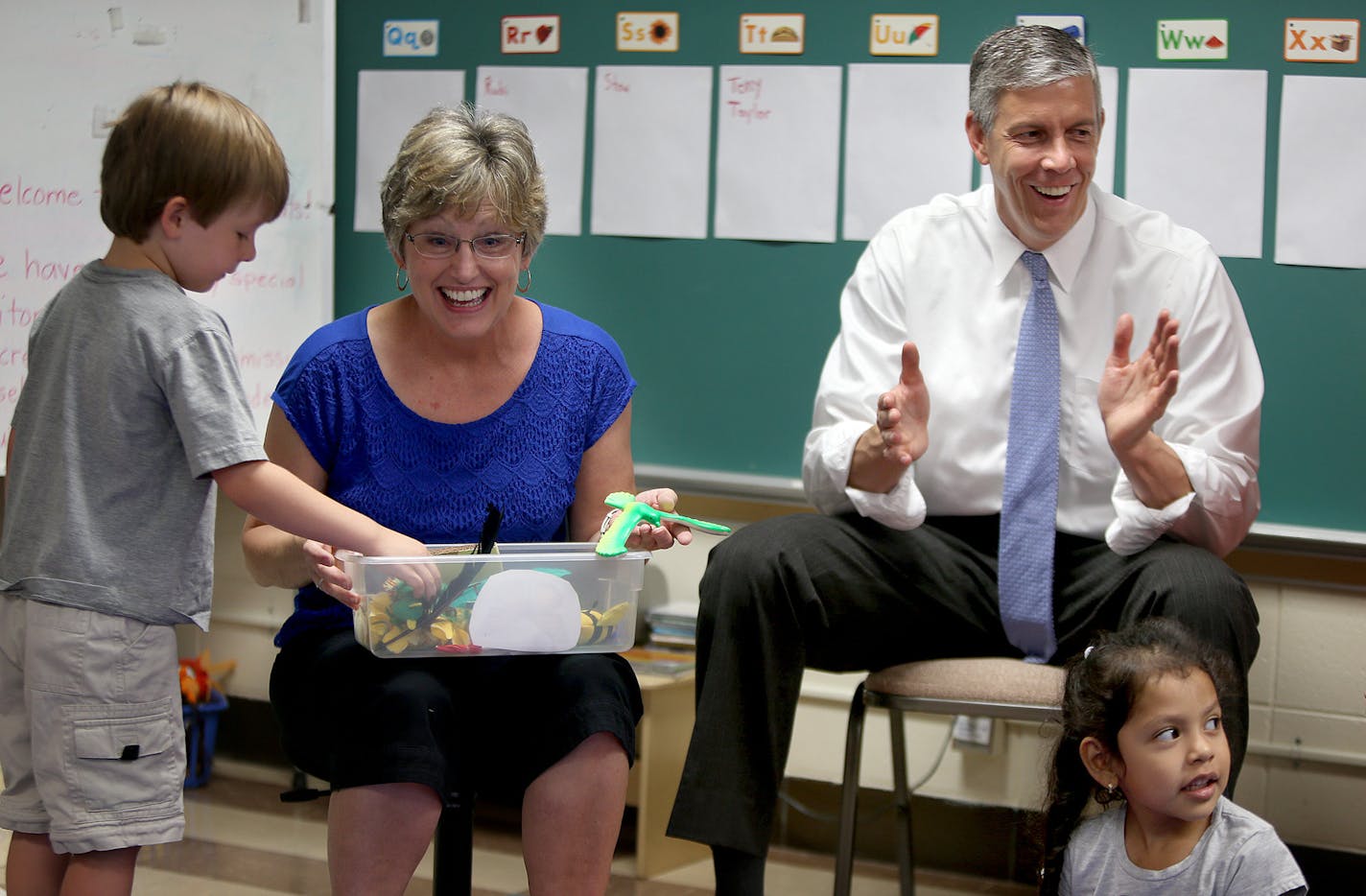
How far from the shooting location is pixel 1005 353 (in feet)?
7.16

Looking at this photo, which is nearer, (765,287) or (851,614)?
(851,614)

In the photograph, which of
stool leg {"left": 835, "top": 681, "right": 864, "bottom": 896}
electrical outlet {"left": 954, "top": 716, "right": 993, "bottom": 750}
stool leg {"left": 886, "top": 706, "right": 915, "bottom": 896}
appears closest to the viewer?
stool leg {"left": 835, "top": 681, "right": 864, "bottom": 896}

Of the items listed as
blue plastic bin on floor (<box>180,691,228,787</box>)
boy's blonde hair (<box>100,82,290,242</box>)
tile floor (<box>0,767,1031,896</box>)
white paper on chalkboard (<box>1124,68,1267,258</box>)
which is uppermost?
white paper on chalkboard (<box>1124,68,1267,258</box>)

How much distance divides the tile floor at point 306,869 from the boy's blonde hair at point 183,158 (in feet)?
4.62

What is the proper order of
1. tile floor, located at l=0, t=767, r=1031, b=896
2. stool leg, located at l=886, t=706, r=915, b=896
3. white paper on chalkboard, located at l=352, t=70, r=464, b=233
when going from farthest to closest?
1. white paper on chalkboard, located at l=352, t=70, r=464, b=233
2. tile floor, located at l=0, t=767, r=1031, b=896
3. stool leg, located at l=886, t=706, r=915, b=896

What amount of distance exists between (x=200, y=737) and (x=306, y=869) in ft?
2.10

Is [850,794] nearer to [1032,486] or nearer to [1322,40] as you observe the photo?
[1032,486]

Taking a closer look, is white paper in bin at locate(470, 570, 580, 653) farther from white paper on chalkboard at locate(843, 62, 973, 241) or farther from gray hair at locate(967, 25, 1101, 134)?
white paper on chalkboard at locate(843, 62, 973, 241)

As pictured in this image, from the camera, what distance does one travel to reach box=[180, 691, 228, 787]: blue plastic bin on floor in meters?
3.10

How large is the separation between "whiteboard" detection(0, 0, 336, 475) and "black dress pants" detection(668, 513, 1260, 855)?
140 centimetres

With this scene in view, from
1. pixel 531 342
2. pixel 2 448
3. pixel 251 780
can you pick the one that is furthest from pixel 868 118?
pixel 251 780

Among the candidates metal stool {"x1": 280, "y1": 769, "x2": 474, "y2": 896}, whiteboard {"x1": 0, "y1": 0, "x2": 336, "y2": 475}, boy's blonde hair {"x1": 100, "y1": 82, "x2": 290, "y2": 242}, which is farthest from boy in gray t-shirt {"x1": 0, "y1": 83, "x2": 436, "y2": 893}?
whiteboard {"x1": 0, "y1": 0, "x2": 336, "y2": 475}

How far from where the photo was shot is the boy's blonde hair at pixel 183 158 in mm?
1560

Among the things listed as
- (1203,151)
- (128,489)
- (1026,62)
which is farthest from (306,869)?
(1203,151)
